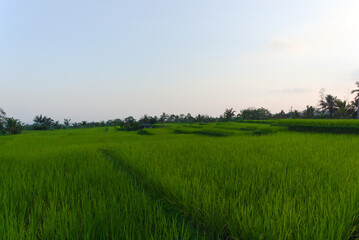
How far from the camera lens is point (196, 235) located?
1.32 m

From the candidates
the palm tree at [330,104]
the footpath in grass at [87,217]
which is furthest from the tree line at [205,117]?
the footpath in grass at [87,217]

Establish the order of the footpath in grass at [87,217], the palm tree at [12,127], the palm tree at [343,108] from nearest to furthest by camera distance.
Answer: the footpath in grass at [87,217] → the palm tree at [12,127] → the palm tree at [343,108]

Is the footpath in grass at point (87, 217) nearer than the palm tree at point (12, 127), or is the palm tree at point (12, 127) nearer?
the footpath in grass at point (87, 217)

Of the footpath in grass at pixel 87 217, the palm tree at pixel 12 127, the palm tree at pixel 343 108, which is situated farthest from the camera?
the palm tree at pixel 343 108

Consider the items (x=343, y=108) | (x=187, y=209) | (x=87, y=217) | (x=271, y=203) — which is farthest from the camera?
(x=343, y=108)

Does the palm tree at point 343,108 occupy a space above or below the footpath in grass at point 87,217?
above

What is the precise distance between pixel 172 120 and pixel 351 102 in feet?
101

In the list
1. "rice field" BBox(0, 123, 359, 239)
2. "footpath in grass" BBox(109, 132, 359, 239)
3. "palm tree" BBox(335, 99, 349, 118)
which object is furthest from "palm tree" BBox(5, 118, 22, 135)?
"palm tree" BBox(335, 99, 349, 118)

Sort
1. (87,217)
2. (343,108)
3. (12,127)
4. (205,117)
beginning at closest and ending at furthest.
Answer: (87,217)
(12,127)
(343,108)
(205,117)

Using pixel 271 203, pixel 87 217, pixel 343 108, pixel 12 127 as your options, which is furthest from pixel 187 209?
pixel 343 108

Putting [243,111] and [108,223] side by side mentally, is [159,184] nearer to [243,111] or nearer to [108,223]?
[108,223]

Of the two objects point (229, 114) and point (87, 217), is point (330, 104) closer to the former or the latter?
point (229, 114)

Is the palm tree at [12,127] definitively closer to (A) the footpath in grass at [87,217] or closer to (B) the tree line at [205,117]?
(B) the tree line at [205,117]

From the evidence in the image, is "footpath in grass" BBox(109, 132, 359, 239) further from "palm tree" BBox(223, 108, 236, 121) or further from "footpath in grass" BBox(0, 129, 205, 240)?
"palm tree" BBox(223, 108, 236, 121)
